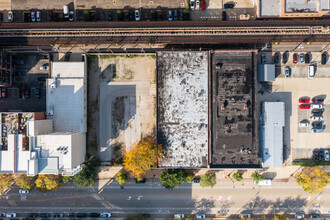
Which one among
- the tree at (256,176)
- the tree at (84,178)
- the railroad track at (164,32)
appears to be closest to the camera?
the tree at (84,178)

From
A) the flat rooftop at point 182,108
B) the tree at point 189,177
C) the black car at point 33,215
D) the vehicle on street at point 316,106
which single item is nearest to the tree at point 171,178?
the tree at point 189,177

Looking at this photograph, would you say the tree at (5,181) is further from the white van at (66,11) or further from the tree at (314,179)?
the tree at (314,179)

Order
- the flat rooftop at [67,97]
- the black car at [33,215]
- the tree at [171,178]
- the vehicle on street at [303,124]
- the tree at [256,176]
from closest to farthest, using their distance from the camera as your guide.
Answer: the tree at [171,178] < the flat rooftop at [67,97] < the tree at [256,176] < the vehicle on street at [303,124] < the black car at [33,215]

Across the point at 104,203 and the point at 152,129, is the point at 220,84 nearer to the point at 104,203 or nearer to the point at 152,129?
the point at 152,129

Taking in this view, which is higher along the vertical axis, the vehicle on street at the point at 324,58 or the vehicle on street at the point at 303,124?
the vehicle on street at the point at 324,58

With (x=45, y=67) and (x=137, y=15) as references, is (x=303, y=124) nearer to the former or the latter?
(x=137, y=15)

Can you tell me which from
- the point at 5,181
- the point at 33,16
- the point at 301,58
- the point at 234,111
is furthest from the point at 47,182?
the point at 301,58
